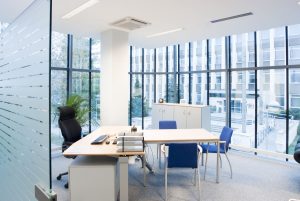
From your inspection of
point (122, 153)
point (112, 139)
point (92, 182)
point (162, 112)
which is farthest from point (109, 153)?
point (162, 112)

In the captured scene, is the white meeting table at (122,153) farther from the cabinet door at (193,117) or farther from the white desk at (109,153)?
the cabinet door at (193,117)

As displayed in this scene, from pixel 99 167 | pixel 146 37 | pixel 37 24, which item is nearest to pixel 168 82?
pixel 146 37

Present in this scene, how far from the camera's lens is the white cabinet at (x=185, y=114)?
6023 mm

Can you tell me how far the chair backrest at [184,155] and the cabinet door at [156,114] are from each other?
359 cm

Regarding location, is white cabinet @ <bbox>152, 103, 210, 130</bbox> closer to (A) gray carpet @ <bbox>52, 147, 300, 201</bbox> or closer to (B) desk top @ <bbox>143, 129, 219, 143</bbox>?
(A) gray carpet @ <bbox>52, 147, 300, 201</bbox>

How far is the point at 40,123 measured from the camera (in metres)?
0.90

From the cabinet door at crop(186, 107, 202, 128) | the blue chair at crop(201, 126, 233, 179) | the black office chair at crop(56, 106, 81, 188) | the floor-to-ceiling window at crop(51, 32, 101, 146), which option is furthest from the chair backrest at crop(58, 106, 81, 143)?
the cabinet door at crop(186, 107, 202, 128)

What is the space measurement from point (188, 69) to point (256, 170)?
3444mm

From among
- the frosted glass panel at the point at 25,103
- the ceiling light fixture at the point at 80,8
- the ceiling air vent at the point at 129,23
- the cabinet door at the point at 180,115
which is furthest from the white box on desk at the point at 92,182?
the cabinet door at the point at 180,115

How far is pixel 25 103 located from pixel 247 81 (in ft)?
18.4

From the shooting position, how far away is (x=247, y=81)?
577cm

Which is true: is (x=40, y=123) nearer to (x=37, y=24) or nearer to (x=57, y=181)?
(x=37, y=24)

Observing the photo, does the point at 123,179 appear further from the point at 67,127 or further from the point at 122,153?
the point at 67,127

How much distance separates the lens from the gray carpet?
133 inches
